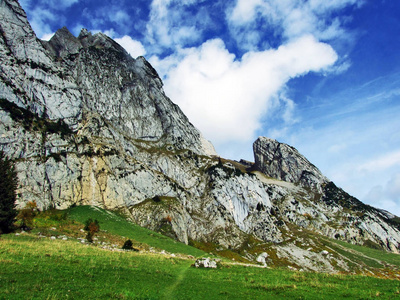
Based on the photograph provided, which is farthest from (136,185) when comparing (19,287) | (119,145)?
(19,287)

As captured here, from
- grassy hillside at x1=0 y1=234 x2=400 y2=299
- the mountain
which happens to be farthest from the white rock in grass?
the mountain

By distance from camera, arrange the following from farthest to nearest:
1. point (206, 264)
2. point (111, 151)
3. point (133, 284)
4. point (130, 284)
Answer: point (111, 151)
point (206, 264)
point (133, 284)
point (130, 284)

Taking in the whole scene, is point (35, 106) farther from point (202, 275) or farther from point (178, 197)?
point (202, 275)

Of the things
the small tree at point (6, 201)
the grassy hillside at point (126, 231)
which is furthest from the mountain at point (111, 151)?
the small tree at point (6, 201)

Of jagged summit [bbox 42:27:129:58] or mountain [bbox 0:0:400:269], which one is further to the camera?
jagged summit [bbox 42:27:129:58]

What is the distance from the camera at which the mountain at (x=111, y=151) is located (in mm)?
97625

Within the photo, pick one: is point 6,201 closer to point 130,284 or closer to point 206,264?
point 130,284

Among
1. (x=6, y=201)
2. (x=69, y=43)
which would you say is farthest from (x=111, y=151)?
(x=69, y=43)

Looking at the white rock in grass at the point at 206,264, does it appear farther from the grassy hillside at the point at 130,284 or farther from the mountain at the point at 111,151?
the mountain at the point at 111,151

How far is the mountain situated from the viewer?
3844 inches

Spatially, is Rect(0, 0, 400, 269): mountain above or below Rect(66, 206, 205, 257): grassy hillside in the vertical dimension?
above

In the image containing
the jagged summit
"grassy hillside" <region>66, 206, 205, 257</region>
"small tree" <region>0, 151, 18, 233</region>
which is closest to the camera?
"small tree" <region>0, 151, 18, 233</region>

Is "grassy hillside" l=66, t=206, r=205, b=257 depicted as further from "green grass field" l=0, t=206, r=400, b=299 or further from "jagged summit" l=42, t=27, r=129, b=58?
"jagged summit" l=42, t=27, r=129, b=58

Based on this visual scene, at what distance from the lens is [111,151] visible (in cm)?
11938
